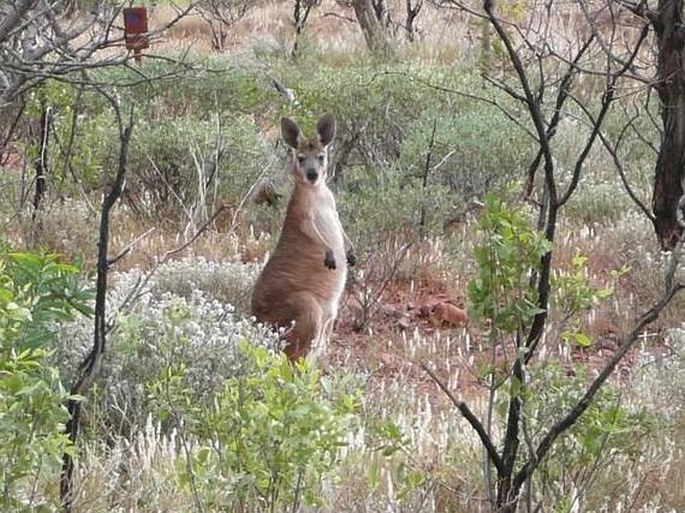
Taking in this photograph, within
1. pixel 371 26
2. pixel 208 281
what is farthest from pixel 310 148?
pixel 371 26

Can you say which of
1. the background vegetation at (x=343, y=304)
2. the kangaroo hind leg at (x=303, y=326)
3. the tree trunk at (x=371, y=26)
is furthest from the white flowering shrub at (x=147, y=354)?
the tree trunk at (x=371, y=26)

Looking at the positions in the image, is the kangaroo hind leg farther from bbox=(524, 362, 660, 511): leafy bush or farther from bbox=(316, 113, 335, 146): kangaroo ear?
bbox=(524, 362, 660, 511): leafy bush

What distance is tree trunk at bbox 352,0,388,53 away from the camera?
1562 centimetres

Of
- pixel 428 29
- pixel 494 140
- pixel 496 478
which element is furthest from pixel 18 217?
pixel 428 29

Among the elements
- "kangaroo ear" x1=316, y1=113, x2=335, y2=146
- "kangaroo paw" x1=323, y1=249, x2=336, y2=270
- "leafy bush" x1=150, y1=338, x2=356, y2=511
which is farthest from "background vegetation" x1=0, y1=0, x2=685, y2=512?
"kangaroo ear" x1=316, y1=113, x2=335, y2=146

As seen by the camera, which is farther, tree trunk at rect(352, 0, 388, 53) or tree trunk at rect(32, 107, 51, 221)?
tree trunk at rect(352, 0, 388, 53)

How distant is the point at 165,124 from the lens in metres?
10.2

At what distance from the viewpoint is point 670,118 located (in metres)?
7.26

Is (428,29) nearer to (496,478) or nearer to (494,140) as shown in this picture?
(494,140)

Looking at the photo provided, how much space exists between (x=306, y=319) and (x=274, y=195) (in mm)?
3464

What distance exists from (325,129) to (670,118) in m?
1.88

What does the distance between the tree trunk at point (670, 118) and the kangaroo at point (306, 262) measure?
70.0 inches

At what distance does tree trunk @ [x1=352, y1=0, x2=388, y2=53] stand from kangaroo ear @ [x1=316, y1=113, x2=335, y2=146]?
857 centimetres

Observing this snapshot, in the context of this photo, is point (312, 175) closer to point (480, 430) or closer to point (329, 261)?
point (329, 261)
